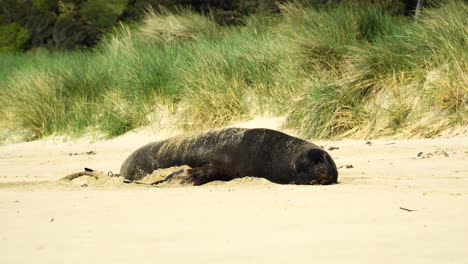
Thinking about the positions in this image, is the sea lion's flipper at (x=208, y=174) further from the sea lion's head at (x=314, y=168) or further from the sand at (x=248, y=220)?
the sea lion's head at (x=314, y=168)

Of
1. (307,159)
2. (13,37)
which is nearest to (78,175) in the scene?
(307,159)

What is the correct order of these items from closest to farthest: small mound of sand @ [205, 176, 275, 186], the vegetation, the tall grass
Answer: small mound of sand @ [205, 176, 275, 186]
the tall grass
the vegetation

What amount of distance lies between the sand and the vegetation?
2448 millimetres

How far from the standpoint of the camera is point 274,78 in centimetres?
980

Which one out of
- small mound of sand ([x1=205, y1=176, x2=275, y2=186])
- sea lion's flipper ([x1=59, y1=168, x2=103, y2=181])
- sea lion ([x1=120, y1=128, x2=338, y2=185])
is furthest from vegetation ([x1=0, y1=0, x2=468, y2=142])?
sea lion's flipper ([x1=59, y1=168, x2=103, y2=181])

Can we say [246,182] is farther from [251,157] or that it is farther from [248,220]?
[248,220]

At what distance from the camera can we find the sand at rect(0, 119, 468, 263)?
2.67 meters

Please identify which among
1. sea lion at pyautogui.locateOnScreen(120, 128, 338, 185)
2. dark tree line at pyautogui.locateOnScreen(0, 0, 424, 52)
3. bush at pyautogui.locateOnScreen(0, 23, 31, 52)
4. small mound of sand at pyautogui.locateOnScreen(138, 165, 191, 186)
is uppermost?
sea lion at pyautogui.locateOnScreen(120, 128, 338, 185)

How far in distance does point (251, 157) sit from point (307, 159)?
504mm

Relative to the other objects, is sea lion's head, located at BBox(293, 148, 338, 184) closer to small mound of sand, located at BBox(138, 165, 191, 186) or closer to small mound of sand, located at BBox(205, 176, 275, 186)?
small mound of sand, located at BBox(205, 176, 275, 186)

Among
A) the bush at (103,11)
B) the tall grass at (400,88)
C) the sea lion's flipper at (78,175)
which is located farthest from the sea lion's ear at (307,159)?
the bush at (103,11)

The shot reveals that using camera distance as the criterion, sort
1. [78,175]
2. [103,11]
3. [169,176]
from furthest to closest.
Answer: [103,11]
[78,175]
[169,176]

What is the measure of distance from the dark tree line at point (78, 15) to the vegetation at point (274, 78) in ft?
17.4

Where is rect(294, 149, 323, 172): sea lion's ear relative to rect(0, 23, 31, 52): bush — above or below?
above
